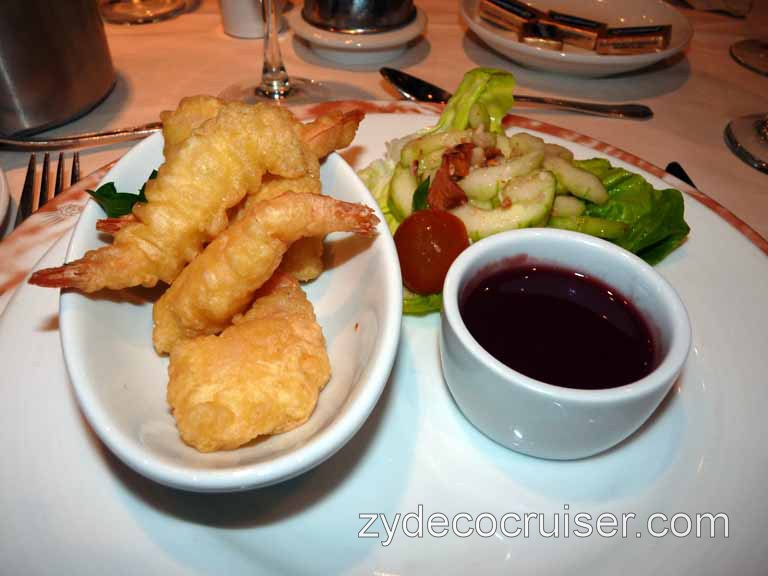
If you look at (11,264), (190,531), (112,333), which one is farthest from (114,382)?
(11,264)

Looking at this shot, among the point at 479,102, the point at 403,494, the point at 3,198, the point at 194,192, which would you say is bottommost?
the point at 403,494

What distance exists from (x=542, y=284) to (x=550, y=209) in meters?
0.44

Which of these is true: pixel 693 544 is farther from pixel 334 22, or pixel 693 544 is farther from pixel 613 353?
pixel 334 22

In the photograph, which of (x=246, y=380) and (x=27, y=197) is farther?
(x=27, y=197)

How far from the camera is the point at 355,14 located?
3.32 m

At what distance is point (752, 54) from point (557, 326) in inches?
127

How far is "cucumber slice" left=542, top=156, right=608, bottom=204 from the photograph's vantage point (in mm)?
2102

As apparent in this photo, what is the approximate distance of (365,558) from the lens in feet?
4.23

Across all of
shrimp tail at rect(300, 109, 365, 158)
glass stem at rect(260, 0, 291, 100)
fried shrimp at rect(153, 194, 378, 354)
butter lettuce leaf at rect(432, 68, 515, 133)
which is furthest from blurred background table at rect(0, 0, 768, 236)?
fried shrimp at rect(153, 194, 378, 354)

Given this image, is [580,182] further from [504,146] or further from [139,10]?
[139,10]

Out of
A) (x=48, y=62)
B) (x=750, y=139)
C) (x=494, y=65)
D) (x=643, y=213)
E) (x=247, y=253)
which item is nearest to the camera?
(x=247, y=253)

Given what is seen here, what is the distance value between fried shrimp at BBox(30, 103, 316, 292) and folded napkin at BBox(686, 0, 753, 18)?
416 cm

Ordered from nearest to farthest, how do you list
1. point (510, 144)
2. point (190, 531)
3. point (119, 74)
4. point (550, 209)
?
point (190, 531)
point (550, 209)
point (510, 144)
point (119, 74)

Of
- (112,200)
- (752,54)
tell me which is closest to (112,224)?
(112,200)
